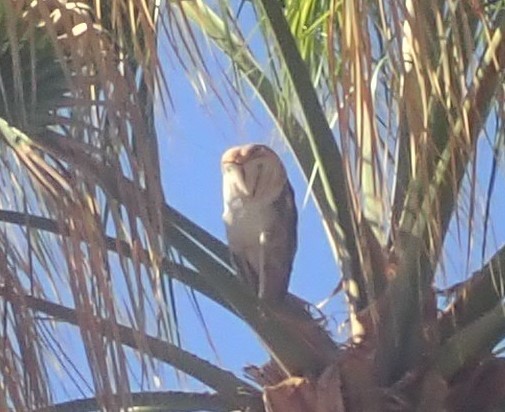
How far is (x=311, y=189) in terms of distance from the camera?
2.33 meters

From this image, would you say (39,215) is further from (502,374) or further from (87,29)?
(502,374)

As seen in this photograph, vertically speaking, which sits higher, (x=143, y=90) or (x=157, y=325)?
(x=143, y=90)

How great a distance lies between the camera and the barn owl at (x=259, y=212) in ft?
7.76

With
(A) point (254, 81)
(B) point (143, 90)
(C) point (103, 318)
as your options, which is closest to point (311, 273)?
(A) point (254, 81)

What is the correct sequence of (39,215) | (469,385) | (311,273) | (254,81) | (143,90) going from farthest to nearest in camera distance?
(311,273) < (254,81) < (469,385) < (39,215) < (143,90)

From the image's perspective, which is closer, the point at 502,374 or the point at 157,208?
the point at 157,208

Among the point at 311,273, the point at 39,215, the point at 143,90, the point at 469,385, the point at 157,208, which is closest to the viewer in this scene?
the point at 157,208

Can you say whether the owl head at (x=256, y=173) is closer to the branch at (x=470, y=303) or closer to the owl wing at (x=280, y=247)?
the owl wing at (x=280, y=247)

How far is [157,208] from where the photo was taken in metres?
1.42

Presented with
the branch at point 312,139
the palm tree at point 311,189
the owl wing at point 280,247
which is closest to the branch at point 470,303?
the palm tree at point 311,189

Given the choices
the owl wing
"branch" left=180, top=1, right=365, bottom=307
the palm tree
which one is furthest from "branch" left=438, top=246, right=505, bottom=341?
the owl wing

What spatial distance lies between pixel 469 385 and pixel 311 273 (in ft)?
2.99

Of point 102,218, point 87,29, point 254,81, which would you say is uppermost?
point 254,81

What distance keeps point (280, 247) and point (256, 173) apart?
0.14 meters
